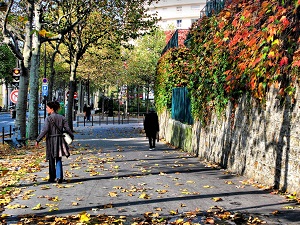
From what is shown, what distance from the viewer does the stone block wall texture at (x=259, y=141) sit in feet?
24.0

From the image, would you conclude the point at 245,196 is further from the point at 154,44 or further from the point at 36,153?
the point at 154,44

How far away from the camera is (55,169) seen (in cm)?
923

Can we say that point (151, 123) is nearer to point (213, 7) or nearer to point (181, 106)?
point (181, 106)

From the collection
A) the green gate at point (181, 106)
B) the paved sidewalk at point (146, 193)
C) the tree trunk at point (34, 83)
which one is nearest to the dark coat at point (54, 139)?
the paved sidewalk at point (146, 193)

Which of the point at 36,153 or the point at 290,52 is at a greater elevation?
the point at 290,52

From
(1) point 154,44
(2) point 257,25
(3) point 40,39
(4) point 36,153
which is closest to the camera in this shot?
(2) point 257,25

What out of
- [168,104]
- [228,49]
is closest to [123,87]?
[168,104]

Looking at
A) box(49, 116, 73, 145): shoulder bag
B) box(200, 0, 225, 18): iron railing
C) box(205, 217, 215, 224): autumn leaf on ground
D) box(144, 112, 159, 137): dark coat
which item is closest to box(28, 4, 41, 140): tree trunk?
box(144, 112, 159, 137): dark coat

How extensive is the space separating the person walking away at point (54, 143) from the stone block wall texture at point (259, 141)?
3.80 metres

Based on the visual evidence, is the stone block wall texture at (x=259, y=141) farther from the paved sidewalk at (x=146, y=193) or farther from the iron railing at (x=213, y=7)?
the iron railing at (x=213, y=7)

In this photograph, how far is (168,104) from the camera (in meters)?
22.1

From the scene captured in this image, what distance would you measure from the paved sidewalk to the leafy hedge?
73.1 inches

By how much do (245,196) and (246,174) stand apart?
2.11m

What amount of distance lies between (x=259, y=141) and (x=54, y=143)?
4.10 metres
